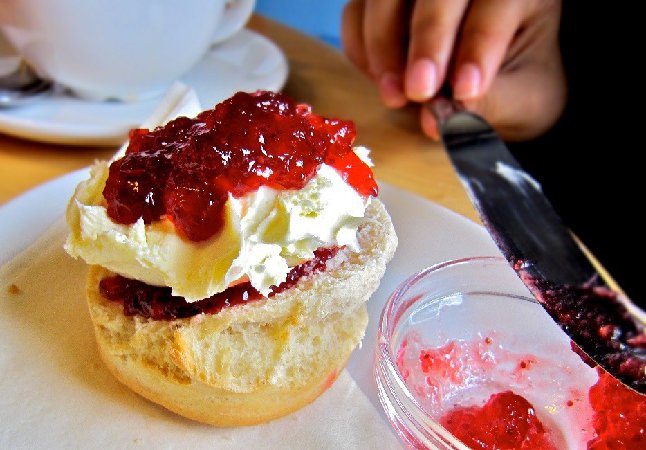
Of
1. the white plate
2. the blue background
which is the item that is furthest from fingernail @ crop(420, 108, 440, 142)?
the blue background

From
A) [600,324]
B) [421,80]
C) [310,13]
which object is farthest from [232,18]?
[310,13]

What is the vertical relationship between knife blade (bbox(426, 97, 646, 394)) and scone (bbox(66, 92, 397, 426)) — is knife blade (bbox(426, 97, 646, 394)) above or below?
below

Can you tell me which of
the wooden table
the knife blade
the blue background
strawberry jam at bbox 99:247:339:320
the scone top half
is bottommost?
the blue background

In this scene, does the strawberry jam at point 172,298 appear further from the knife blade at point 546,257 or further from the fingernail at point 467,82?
the fingernail at point 467,82

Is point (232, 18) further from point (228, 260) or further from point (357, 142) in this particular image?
point (228, 260)

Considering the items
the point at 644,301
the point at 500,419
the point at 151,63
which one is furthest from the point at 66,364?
the point at 644,301

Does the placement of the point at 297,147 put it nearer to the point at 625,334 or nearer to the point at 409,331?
the point at 409,331

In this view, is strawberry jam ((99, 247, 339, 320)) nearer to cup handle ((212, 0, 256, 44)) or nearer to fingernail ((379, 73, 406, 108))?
fingernail ((379, 73, 406, 108))
